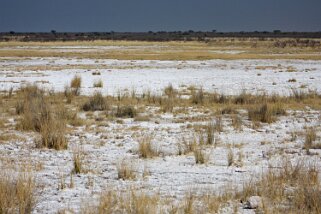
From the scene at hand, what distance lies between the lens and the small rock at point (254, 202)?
606 cm

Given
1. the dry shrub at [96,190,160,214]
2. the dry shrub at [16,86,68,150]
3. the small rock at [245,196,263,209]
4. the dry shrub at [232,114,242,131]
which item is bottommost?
the dry shrub at [232,114,242,131]

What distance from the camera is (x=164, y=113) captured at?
15.2 m

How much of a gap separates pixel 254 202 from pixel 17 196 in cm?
300

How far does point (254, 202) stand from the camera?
20.0 feet

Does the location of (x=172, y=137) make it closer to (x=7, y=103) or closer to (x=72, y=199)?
(x=72, y=199)

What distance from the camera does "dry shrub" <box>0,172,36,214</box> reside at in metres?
5.63

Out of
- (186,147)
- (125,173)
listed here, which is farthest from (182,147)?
(125,173)

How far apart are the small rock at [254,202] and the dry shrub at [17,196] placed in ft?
8.97

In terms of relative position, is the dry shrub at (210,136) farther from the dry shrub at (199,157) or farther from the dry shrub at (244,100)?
the dry shrub at (244,100)

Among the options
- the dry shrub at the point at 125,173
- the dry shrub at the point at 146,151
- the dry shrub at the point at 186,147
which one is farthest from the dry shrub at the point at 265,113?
the dry shrub at the point at 125,173

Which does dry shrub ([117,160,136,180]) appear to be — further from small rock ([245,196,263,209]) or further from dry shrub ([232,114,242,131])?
dry shrub ([232,114,242,131])

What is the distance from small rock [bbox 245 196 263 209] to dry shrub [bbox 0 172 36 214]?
273 centimetres

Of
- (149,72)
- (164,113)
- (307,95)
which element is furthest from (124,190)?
(149,72)

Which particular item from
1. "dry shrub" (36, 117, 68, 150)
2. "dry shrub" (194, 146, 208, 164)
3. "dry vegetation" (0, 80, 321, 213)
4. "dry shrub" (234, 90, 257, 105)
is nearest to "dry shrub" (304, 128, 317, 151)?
"dry vegetation" (0, 80, 321, 213)
